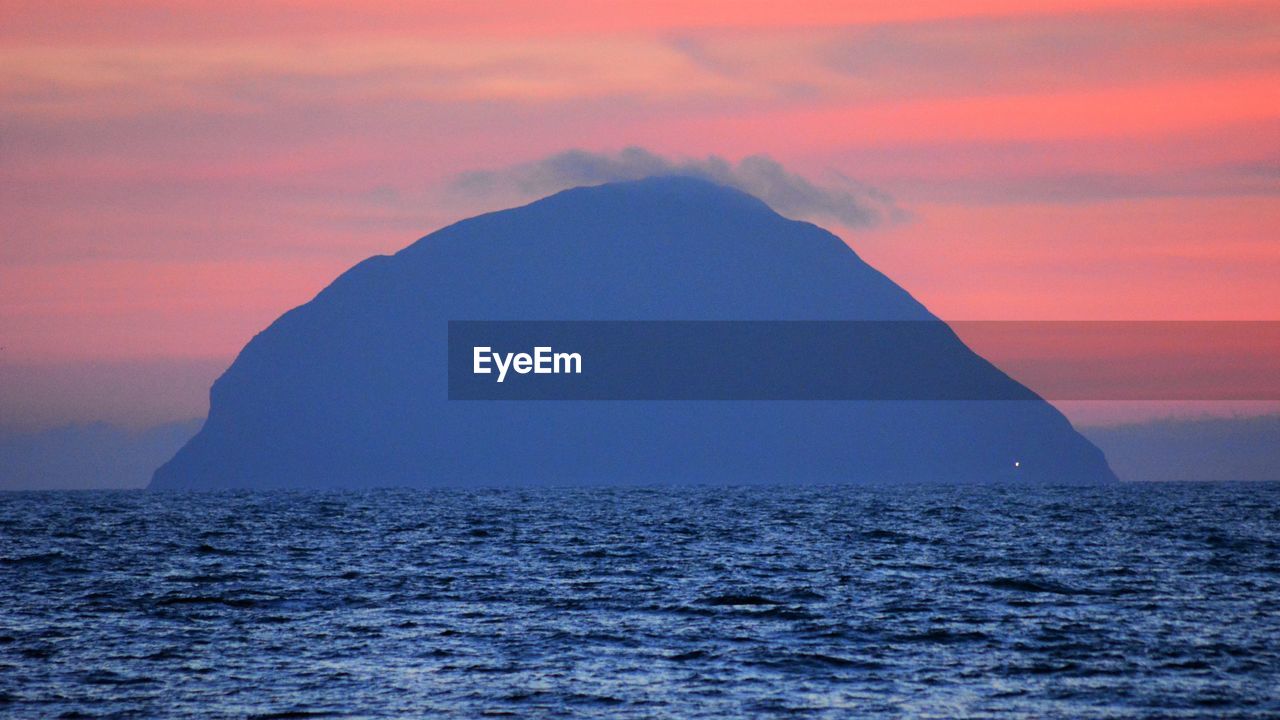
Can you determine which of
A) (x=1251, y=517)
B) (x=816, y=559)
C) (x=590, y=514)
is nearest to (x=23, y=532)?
(x=590, y=514)

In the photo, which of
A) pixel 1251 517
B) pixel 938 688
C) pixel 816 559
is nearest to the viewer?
pixel 938 688

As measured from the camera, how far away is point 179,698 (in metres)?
27.5

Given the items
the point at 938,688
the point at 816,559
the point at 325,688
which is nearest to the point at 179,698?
the point at 325,688

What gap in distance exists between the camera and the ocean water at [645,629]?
27234 millimetres

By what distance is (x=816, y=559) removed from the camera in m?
58.0

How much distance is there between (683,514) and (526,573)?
2493 inches

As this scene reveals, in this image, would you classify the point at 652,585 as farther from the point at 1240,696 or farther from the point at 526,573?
the point at 1240,696

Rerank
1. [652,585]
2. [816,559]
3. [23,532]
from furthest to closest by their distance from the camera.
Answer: [23,532], [816,559], [652,585]

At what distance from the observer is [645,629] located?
1419 inches

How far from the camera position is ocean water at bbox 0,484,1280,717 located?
89.4ft

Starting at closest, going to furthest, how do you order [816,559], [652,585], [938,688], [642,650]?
1. [938,688]
2. [642,650]
3. [652,585]
4. [816,559]

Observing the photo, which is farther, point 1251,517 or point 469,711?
point 1251,517

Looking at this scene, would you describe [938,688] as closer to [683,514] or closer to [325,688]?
[325,688]

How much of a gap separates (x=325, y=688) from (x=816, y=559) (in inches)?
1302
